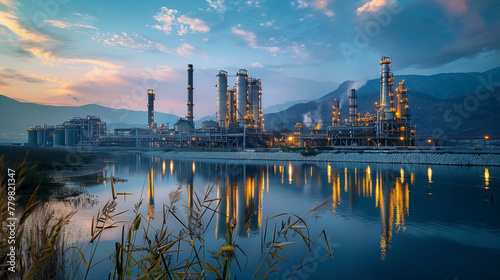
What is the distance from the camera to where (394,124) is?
68125 millimetres

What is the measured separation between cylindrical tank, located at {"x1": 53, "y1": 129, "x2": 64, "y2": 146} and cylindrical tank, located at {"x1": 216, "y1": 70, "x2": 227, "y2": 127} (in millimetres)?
84183

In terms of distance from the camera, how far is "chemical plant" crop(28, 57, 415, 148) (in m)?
69.9

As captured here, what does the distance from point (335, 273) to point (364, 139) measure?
224 ft

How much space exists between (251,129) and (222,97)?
1365 cm

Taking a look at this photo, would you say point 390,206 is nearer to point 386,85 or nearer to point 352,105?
point 386,85

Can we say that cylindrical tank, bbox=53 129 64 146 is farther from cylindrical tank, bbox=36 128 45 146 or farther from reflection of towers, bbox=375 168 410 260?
reflection of towers, bbox=375 168 410 260

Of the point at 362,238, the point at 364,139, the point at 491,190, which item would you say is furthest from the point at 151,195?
the point at 364,139

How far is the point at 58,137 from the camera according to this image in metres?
128

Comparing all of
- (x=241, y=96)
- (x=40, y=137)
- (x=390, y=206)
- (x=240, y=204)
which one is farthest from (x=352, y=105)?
(x=40, y=137)

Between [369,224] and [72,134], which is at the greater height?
[72,134]

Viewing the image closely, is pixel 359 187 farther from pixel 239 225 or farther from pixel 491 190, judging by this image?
pixel 239 225

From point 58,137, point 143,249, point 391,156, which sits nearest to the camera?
point 143,249

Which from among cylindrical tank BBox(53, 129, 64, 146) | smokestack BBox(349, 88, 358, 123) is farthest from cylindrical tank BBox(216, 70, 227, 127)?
cylindrical tank BBox(53, 129, 64, 146)

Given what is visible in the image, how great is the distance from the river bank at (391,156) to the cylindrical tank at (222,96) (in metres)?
19.9
